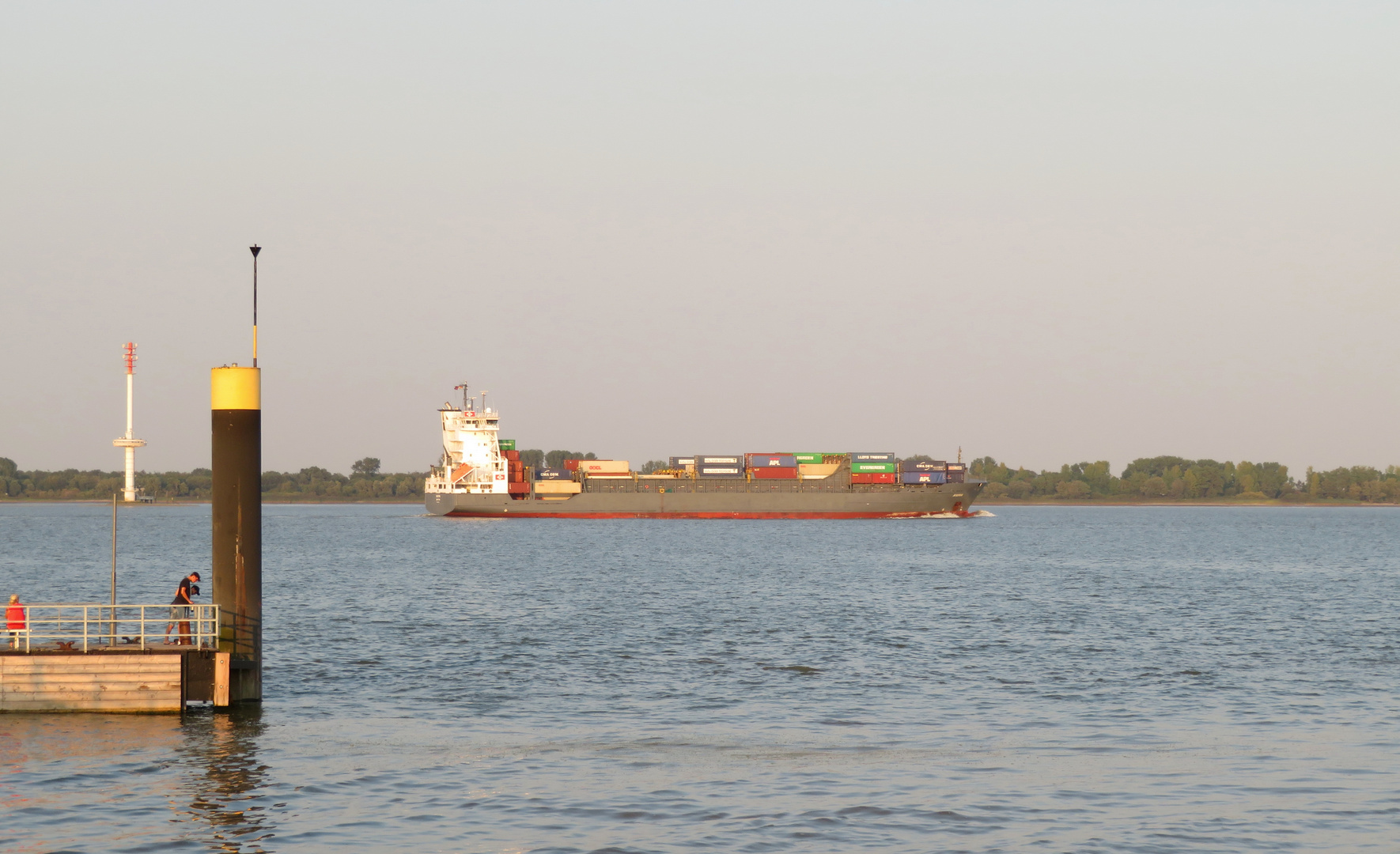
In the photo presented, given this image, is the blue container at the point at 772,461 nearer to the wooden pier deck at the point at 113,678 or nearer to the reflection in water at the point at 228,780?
the reflection in water at the point at 228,780

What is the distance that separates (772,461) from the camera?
498 ft

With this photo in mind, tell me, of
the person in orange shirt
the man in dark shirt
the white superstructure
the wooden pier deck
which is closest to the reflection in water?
the wooden pier deck

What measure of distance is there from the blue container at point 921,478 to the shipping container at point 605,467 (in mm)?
32149

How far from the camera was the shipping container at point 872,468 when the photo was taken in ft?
486

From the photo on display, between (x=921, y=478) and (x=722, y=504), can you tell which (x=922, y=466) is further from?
(x=722, y=504)

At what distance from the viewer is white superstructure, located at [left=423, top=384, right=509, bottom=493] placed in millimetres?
145875

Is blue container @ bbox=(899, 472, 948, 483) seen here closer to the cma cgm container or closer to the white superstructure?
the cma cgm container

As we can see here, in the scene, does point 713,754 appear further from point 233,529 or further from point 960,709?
point 233,529

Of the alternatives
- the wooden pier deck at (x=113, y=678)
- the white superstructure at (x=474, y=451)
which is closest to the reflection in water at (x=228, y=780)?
the wooden pier deck at (x=113, y=678)

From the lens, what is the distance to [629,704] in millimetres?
26531

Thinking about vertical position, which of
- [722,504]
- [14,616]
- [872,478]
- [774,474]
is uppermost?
[774,474]

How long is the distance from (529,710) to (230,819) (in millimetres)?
8953

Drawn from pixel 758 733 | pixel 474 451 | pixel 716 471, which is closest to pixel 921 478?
pixel 716 471

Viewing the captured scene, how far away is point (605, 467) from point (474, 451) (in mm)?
15560
